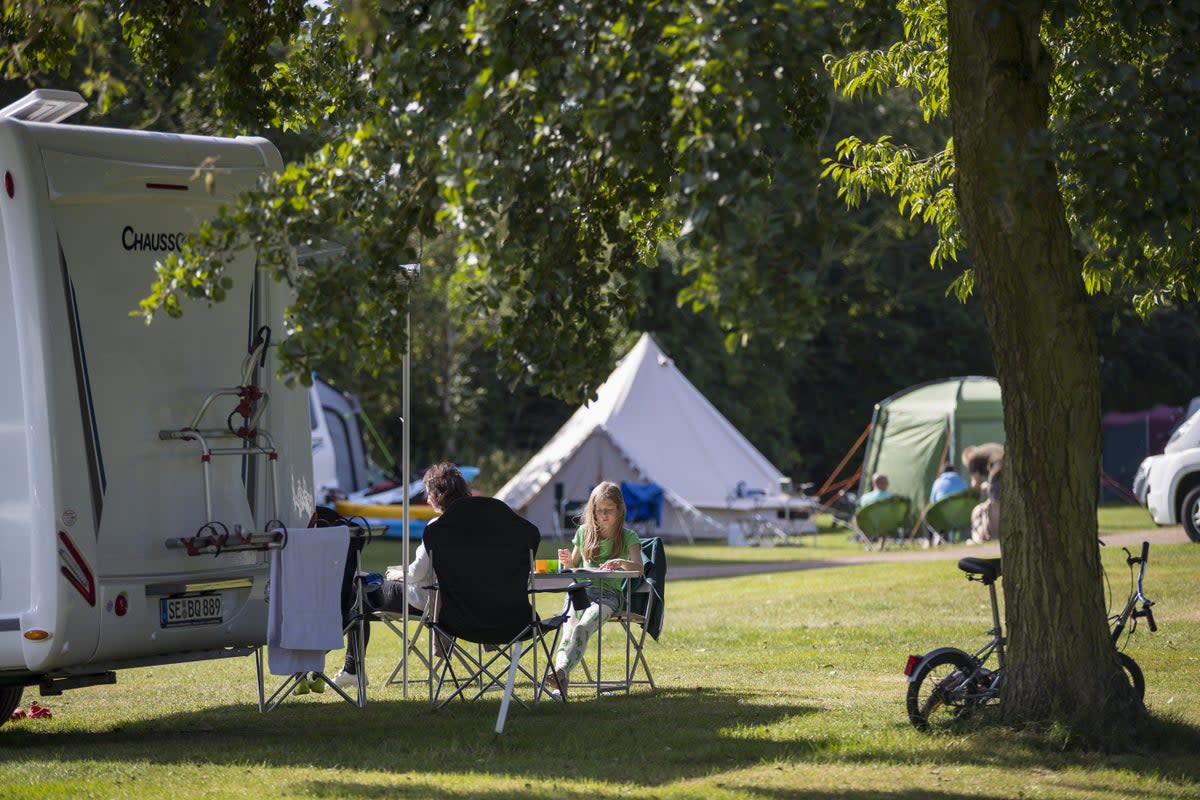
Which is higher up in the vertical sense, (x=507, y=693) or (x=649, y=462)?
(x=649, y=462)

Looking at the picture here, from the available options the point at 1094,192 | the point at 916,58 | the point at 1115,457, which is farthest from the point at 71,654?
the point at 1115,457

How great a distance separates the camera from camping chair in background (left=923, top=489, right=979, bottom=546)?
21.6m

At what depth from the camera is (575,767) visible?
6855mm

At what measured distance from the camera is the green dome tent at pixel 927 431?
2531 cm

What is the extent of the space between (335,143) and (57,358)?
1940mm

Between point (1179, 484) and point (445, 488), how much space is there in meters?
11.0

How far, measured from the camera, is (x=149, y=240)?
7.77 m

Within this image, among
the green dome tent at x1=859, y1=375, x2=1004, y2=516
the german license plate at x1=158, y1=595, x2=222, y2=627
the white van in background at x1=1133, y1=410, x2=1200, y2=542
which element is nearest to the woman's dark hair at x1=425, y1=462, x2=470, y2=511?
the german license plate at x1=158, y1=595, x2=222, y2=627

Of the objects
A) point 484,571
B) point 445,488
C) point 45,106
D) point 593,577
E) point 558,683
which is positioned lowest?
point 558,683

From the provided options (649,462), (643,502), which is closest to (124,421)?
(643,502)

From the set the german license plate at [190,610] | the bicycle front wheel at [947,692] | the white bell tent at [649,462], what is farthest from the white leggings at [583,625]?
the white bell tent at [649,462]

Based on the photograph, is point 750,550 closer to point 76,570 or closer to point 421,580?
point 421,580

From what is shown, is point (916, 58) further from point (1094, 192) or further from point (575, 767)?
point (575, 767)

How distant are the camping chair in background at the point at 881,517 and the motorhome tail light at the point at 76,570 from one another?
16013 mm
